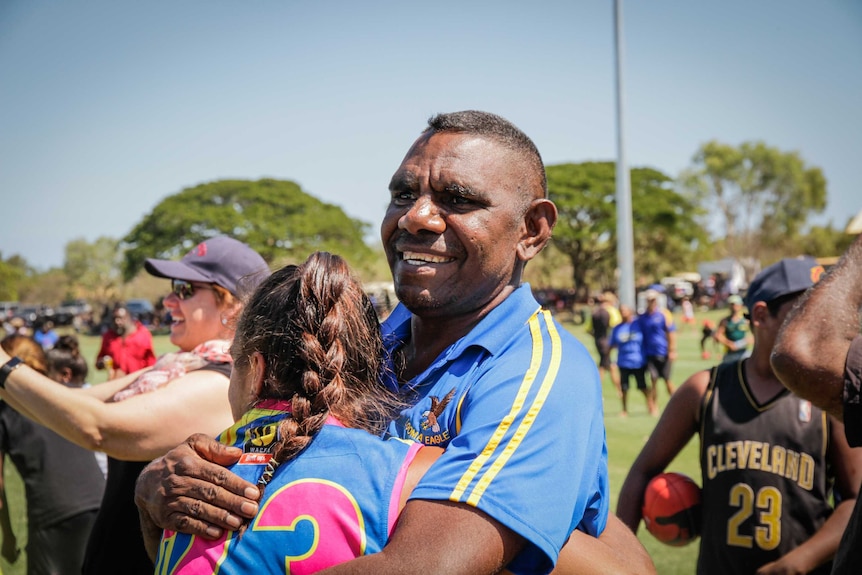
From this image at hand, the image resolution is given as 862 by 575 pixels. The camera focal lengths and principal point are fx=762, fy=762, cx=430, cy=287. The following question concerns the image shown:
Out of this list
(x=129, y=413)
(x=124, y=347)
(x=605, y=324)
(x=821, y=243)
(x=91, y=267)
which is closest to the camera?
(x=129, y=413)

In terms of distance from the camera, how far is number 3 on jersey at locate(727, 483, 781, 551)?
310 cm

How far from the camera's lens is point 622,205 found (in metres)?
19.8

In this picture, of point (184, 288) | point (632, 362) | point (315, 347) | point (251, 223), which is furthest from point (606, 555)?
point (251, 223)

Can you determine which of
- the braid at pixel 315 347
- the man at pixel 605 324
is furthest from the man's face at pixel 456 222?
the man at pixel 605 324

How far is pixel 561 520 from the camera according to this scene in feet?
5.14

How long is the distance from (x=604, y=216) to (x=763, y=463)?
51899 millimetres

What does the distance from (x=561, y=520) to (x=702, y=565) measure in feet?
6.69

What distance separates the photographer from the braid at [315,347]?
1.69 m

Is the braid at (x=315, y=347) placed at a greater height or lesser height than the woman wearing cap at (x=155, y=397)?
greater

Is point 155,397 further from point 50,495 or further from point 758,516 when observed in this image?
point 758,516

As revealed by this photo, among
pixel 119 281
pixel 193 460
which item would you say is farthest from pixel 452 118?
pixel 119 281

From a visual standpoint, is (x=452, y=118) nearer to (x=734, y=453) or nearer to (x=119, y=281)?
(x=734, y=453)

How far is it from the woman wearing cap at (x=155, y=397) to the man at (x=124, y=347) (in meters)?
8.95

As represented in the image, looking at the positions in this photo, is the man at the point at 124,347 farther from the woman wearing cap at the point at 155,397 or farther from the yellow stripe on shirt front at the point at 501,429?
the yellow stripe on shirt front at the point at 501,429
